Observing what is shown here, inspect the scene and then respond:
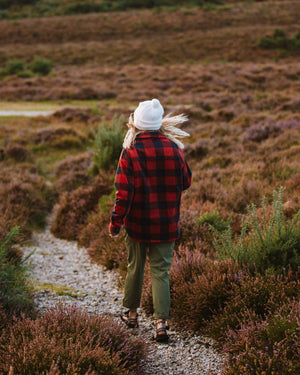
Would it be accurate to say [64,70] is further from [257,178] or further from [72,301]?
[72,301]

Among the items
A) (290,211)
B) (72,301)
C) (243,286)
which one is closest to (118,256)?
(72,301)

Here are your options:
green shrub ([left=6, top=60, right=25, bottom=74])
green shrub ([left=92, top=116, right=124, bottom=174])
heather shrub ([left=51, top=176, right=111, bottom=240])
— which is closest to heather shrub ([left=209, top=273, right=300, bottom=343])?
heather shrub ([left=51, top=176, right=111, bottom=240])

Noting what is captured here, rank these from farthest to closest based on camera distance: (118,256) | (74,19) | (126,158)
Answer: (74,19) < (118,256) < (126,158)

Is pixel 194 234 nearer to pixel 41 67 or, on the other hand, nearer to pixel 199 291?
pixel 199 291

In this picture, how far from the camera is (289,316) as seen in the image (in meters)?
2.88

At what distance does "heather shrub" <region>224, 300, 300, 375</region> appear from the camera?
2531mm

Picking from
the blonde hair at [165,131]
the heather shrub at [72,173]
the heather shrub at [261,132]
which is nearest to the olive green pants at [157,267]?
the blonde hair at [165,131]

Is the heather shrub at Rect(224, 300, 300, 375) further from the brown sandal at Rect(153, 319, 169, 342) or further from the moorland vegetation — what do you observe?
the brown sandal at Rect(153, 319, 169, 342)

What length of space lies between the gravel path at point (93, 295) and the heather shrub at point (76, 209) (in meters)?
0.21

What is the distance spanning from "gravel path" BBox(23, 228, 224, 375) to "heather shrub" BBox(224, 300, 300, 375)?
13.8 inches

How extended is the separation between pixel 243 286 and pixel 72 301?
200 centimetres

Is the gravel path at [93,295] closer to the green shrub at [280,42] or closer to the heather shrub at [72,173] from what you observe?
the heather shrub at [72,173]

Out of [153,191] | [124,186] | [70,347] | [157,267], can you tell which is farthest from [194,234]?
[70,347]

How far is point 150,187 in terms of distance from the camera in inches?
Answer: 130
